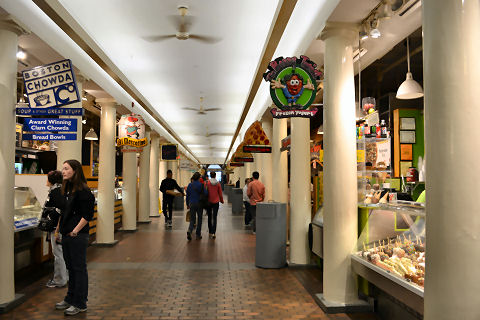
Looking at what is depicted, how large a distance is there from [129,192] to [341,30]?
844 centimetres

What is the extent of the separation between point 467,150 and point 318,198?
17.0 feet

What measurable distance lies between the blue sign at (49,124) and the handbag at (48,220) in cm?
114

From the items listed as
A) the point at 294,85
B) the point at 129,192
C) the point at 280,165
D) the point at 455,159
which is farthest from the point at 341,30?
the point at 129,192

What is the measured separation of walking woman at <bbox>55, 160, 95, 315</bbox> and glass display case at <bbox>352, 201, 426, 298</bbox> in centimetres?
314

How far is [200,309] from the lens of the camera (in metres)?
4.74

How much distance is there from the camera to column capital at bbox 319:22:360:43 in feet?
15.8

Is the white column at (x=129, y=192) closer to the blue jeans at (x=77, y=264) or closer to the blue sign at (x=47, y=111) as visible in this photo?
the blue sign at (x=47, y=111)

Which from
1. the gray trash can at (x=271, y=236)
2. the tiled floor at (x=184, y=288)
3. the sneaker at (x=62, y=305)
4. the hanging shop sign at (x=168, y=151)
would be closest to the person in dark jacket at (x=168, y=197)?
the tiled floor at (x=184, y=288)

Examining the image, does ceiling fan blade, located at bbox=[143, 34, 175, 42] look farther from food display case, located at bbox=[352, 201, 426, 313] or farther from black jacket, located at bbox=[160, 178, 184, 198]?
black jacket, located at bbox=[160, 178, 184, 198]

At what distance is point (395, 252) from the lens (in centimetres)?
425

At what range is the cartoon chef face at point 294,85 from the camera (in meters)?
5.18

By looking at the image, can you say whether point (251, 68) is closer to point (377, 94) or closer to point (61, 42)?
point (377, 94)

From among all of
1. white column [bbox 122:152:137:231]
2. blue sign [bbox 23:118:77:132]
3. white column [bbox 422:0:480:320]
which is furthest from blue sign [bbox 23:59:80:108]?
white column [bbox 122:152:137:231]

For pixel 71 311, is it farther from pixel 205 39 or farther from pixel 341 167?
pixel 205 39
